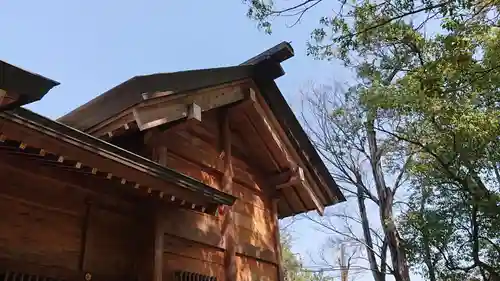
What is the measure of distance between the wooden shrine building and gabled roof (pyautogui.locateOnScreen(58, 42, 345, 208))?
17 millimetres

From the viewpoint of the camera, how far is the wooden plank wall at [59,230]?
11.7 feet

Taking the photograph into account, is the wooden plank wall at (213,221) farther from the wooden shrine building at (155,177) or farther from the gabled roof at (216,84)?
the gabled roof at (216,84)

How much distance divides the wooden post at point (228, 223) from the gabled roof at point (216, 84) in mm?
929

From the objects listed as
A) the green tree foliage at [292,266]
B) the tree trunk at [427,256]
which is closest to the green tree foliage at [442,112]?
the tree trunk at [427,256]

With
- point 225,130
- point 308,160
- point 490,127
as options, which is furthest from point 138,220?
point 490,127

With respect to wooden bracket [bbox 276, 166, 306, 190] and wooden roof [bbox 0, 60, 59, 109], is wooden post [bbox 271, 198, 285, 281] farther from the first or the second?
wooden roof [bbox 0, 60, 59, 109]

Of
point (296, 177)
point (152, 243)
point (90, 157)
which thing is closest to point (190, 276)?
point (152, 243)

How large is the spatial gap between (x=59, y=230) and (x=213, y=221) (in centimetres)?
217

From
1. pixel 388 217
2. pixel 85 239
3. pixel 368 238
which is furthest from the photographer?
pixel 368 238

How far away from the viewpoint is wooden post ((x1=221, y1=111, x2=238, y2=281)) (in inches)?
Result: 215

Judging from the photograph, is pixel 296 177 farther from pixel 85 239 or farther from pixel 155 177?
pixel 85 239

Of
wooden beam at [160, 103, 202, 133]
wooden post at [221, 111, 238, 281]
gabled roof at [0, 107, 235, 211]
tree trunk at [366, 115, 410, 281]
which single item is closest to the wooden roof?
gabled roof at [0, 107, 235, 211]

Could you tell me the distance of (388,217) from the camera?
547 inches

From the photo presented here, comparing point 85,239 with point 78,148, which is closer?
point 78,148
